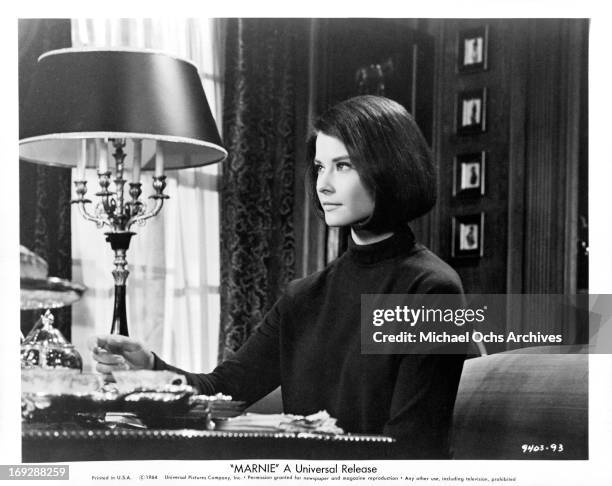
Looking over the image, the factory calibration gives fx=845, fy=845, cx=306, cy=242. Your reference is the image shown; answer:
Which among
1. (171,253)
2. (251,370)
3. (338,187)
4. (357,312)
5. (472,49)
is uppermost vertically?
(472,49)

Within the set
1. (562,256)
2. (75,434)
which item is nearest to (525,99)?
(562,256)

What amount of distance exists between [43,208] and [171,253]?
0.87ft

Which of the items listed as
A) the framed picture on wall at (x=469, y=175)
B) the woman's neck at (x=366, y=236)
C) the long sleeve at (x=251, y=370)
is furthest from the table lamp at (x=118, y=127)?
the framed picture on wall at (x=469, y=175)

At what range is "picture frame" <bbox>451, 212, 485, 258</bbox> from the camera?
1.66 m

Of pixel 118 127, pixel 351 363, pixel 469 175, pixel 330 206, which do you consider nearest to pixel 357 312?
pixel 351 363

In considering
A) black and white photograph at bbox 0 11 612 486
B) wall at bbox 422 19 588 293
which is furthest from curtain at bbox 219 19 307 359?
wall at bbox 422 19 588 293

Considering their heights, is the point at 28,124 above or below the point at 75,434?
above

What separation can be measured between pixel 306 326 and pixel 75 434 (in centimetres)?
49

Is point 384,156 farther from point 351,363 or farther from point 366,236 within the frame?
point 351,363

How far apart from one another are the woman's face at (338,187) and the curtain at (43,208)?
1.65 feet

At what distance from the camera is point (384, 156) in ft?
5.33

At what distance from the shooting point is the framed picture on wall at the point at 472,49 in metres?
1.71
